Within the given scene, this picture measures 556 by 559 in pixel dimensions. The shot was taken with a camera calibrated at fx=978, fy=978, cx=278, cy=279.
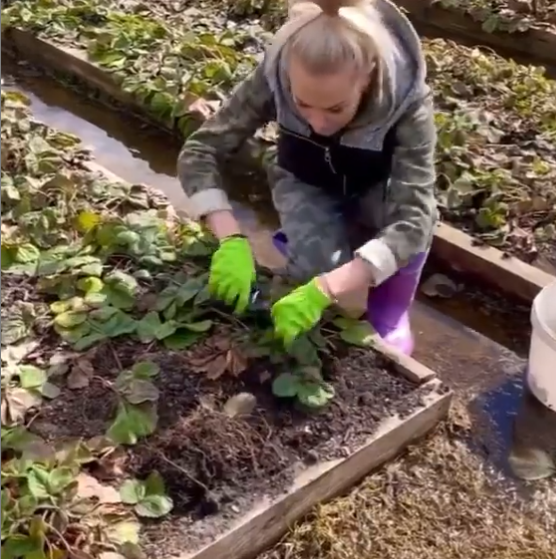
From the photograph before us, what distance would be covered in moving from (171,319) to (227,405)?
318mm

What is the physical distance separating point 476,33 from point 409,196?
115 inches

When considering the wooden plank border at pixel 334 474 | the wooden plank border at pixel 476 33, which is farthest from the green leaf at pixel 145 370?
the wooden plank border at pixel 476 33

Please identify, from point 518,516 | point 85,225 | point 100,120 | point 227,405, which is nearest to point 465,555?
point 518,516

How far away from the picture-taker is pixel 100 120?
13.3 feet

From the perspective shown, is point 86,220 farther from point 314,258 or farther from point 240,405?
point 240,405

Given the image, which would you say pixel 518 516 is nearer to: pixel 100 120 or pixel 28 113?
pixel 28 113

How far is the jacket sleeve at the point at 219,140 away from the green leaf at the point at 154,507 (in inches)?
30.3

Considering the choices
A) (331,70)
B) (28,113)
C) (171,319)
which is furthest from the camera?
(28,113)

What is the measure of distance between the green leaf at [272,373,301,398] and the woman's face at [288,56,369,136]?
0.57 meters

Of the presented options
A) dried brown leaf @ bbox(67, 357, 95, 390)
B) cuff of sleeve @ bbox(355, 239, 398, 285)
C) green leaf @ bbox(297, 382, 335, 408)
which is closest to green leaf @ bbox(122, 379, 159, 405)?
dried brown leaf @ bbox(67, 357, 95, 390)

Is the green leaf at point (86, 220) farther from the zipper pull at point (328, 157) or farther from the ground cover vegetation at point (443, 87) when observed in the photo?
the ground cover vegetation at point (443, 87)

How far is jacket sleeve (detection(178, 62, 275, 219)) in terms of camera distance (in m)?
2.43

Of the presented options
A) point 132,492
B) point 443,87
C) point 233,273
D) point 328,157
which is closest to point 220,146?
point 328,157

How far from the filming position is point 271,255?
10.2ft
